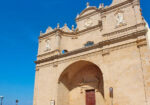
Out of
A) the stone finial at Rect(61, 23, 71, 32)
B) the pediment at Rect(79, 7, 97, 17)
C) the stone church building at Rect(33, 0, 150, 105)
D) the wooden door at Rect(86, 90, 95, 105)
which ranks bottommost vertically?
the wooden door at Rect(86, 90, 95, 105)

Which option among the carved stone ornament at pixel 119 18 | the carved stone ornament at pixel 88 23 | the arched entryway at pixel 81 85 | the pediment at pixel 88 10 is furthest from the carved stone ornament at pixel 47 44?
the carved stone ornament at pixel 119 18

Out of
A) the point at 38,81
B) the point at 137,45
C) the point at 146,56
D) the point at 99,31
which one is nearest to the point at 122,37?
the point at 137,45

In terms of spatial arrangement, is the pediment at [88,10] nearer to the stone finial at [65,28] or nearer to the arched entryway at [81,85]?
the stone finial at [65,28]

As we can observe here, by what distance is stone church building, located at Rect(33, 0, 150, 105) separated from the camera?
13125 millimetres

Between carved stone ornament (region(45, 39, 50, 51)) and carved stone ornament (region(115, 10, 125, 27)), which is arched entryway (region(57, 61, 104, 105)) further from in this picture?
carved stone ornament (region(115, 10, 125, 27))

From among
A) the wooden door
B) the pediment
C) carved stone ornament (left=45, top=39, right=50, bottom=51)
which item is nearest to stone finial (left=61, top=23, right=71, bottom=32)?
carved stone ornament (left=45, top=39, right=50, bottom=51)

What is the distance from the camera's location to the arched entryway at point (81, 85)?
54.8 feet

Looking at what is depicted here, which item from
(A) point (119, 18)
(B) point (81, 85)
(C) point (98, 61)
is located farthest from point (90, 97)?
(A) point (119, 18)

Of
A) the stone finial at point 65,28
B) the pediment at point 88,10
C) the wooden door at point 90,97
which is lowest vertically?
the wooden door at point 90,97

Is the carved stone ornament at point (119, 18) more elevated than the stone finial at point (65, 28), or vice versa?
the stone finial at point (65, 28)

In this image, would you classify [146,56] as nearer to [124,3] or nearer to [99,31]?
[124,3]

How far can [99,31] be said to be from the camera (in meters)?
19.5

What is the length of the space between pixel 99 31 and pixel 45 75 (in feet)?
26.7

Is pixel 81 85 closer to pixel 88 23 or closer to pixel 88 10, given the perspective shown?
pixel 88 23
